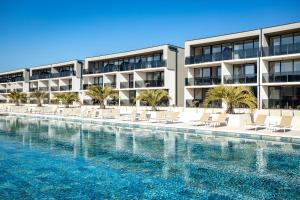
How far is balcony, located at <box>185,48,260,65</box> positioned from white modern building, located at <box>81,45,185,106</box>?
3571 mm

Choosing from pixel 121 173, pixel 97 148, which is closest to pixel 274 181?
pixel 121 173

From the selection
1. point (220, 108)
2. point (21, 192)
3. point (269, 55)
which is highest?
point (269, 55)

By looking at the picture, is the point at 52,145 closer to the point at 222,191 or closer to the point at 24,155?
the point at 24,155

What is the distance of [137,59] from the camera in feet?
127

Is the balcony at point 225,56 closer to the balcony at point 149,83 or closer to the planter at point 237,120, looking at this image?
the balcony at point 149,83

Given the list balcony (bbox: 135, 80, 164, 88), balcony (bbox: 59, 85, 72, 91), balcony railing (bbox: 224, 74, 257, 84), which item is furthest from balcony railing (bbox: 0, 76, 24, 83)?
balcony railing (bbox: 224, 74, 257, 84)

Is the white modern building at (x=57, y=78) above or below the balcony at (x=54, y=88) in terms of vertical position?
above

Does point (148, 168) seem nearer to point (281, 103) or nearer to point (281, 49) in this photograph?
point (281, 103)

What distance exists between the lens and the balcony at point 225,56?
89.4ft

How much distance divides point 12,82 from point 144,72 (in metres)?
37.2

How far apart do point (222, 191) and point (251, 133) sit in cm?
969

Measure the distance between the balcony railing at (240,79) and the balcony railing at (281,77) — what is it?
1.00 metres

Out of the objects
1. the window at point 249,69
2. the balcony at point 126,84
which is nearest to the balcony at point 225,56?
the window at point 249,69

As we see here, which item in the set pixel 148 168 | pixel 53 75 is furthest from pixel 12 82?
pixel 148 168
